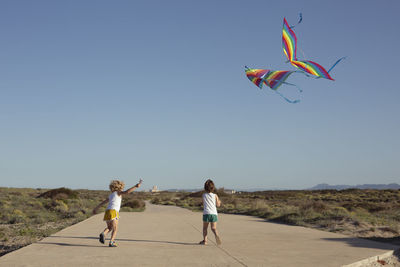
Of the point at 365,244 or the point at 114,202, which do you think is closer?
the point at 114,202

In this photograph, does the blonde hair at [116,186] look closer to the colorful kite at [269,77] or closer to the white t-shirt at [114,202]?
the white t-shirt at [114,202]

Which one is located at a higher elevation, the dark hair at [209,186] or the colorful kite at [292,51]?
the colorful kite at [292,51]

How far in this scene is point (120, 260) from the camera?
7219 mm

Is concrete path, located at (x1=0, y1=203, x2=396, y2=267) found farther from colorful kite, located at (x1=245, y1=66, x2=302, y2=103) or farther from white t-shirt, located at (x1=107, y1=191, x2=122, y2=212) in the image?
colorful kite, located at (x1=245, y1=66, x2=302, y2=103)

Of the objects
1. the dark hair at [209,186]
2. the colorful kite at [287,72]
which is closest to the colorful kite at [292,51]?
the colorful kite at [287,72]

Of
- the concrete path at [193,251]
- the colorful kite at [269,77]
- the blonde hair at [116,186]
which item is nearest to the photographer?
the concrete path at [193,251]

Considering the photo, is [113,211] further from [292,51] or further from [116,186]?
[292,51]

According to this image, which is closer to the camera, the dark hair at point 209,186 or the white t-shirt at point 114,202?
the white t-shirt at point 114,202

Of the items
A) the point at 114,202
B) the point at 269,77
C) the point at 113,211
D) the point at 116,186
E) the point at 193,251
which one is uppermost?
the point at 269,77

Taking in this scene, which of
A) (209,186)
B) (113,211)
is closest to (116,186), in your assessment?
(113,211)

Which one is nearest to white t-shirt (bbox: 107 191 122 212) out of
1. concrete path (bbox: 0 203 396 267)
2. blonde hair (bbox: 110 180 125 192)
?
blonde hair (bbox: 110 180 125 192)

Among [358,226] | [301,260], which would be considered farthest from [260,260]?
[358,226]

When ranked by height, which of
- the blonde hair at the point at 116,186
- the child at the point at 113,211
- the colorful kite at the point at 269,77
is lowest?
the child at the point at 113,211

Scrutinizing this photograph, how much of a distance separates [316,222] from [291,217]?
5.89 feet
